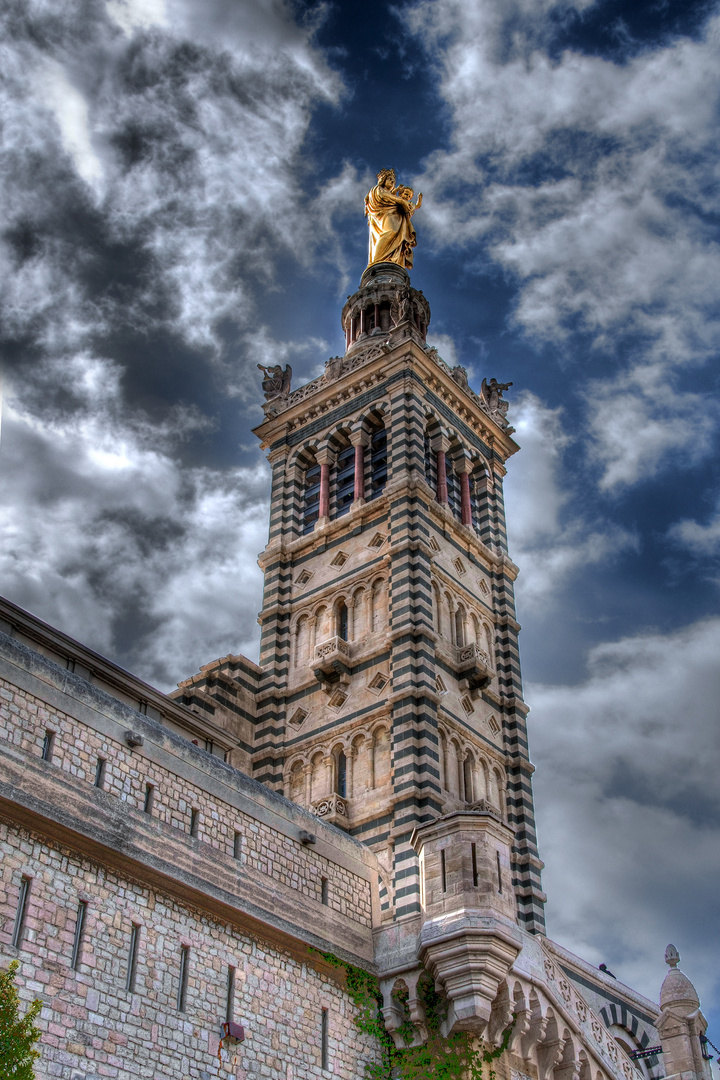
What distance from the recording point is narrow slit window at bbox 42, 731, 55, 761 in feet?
58.7

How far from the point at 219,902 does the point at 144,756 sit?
2673mm

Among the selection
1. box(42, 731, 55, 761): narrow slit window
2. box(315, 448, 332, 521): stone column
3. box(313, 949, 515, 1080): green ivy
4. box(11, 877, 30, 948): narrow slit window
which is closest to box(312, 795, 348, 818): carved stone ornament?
box(313, 949, 515, 1080): green ivy

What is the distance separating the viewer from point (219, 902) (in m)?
19.4

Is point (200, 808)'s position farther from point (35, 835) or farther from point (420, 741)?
point (420, 741)

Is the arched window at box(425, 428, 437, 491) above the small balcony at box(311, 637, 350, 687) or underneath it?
above

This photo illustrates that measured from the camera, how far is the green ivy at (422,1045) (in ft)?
70.1

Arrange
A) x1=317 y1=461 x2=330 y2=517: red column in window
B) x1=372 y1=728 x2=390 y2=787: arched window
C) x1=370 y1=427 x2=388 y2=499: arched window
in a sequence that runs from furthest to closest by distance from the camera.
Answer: x1=317 y1=461 x2=330 y2=517: red column in window, x1=370 y1=427 x2=388 y2=499: arched window, x1=372 y1=728 x2=390 y2=787: arched window

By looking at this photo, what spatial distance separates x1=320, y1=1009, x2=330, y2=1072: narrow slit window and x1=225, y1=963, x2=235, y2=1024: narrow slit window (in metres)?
2.48

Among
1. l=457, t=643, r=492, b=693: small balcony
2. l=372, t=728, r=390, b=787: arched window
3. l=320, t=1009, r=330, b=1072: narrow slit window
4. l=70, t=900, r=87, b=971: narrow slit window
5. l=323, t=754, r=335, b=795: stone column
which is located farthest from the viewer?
l=457, t=643, r=492, b=693: small balcony

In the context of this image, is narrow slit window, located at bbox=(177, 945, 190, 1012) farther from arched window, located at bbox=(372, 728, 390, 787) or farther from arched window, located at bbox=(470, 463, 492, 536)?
arched window, located at bbox=(470, 463, 492, 536)

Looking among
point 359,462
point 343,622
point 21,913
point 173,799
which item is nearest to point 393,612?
point 343,622

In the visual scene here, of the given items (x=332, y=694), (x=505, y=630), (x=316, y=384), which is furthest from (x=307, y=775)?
(x=316, y=384)

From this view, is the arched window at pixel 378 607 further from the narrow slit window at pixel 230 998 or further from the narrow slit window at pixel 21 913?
the narrow slit window at pixel 21 913

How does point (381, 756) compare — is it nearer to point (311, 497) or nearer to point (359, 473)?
point (359, 473)
